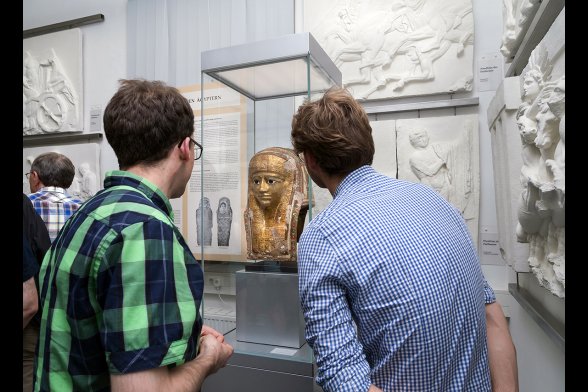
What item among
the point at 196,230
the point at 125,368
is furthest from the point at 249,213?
the point at 125,368

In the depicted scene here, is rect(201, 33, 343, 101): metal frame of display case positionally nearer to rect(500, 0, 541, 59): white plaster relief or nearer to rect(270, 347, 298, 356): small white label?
rect(500, 0, 541, 59): white plaster relief

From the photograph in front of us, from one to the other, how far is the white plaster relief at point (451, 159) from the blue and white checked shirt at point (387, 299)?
196 centimetres

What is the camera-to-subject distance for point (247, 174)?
2.50 m

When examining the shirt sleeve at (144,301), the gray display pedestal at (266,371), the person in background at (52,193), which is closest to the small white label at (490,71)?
the gray display pedestal at (266,371)

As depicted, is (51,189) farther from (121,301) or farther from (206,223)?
(121,301)

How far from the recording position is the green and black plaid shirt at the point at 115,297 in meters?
0.93

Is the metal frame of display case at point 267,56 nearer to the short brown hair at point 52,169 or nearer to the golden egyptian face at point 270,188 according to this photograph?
the golden egyptian face at point 270,188

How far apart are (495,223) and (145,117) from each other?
2.69m

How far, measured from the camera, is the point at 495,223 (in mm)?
3053

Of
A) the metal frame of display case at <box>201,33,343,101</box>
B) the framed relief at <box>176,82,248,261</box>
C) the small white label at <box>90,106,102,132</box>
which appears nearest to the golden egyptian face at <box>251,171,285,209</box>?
the framed relief at <box>176,82,248,261</box>

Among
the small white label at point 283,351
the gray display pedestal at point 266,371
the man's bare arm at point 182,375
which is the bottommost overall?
the gray display pedestal at point 266,371

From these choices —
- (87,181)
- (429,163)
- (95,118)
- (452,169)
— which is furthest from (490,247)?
(95,118)

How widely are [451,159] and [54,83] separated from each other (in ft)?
13.8

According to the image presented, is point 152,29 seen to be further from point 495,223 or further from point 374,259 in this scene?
point 374,259
